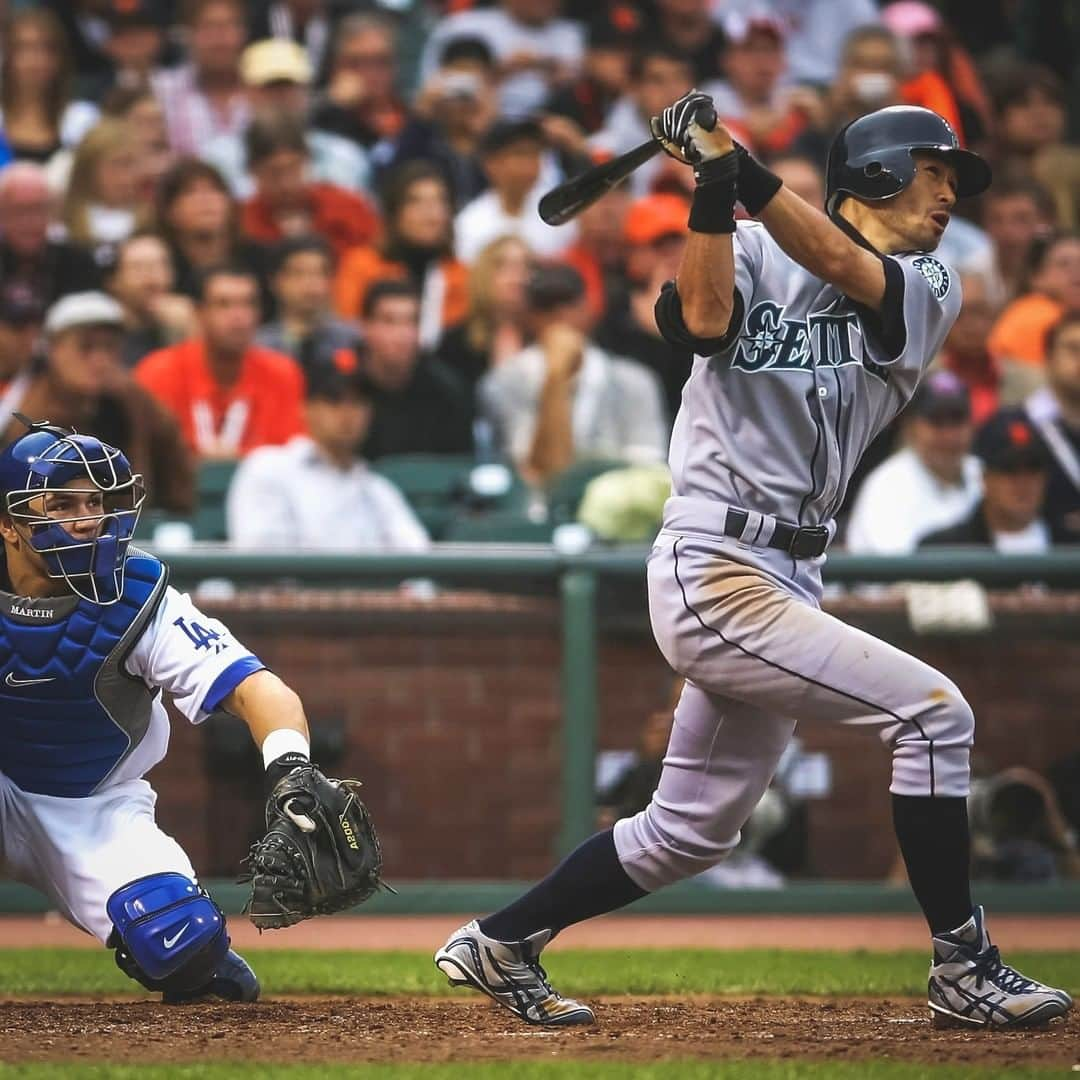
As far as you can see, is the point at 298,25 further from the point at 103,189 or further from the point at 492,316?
the point at 492,316

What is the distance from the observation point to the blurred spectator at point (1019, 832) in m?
6.91

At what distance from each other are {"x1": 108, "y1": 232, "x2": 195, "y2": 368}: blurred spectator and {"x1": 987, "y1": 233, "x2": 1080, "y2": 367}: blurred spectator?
3392 millimetres

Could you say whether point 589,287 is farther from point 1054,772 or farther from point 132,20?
point 1054,772

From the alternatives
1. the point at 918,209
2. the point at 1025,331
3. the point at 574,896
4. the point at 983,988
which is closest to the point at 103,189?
the point at 1025,331

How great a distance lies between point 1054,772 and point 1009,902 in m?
0.45

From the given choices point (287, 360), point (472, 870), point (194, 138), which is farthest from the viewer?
point (194, 138)

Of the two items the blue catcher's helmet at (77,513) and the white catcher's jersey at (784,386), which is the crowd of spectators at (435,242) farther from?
the white catcher's jersey at (784,386)

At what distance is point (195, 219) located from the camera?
867 cm

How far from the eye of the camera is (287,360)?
8109 millimetres

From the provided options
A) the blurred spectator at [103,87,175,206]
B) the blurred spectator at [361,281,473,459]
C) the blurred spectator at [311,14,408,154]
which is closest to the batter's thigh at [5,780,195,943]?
the blurred spectator at [361,281,473,459]

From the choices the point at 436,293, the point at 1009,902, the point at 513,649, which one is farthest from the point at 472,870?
the point at 436,293

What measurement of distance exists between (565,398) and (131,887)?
152 inches

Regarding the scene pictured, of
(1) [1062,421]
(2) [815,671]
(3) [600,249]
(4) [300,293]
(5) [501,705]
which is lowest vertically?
(5) [501,705]

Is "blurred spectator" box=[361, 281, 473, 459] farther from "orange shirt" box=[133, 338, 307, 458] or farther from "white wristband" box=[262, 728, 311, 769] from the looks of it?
"white wristband" box=[262, 728, 311, 769]
